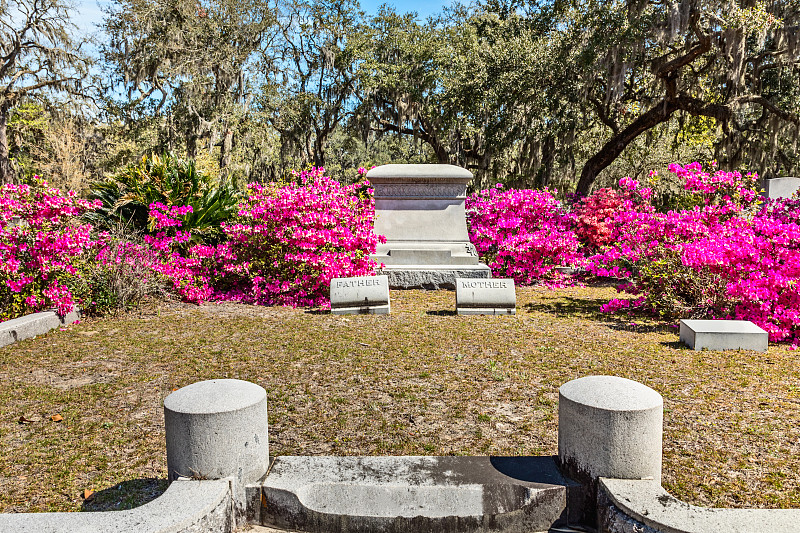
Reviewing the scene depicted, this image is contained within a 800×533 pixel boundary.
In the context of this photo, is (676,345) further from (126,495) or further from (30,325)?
(30,325)

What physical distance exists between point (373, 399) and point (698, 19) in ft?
38.0

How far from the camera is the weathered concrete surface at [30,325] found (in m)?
5.58

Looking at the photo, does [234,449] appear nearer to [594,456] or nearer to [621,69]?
[594,456]

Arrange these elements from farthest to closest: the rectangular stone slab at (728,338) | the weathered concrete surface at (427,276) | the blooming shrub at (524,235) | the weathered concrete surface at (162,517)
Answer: the blooming shrub at (524,235)
the weathered concrete surface at (427,276)
the rectangular stone slab at (728,338)
the weathered concrete surface at (162,517)

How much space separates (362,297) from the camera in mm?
7195

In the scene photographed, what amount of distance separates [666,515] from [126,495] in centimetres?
241

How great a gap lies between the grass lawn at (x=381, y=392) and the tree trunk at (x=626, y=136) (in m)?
9.60

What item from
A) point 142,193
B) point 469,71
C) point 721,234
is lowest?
point 721,234

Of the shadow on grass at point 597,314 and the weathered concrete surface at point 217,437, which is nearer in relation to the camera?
the weathered concrete surface at point 217,437

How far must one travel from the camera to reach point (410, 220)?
10.4 m

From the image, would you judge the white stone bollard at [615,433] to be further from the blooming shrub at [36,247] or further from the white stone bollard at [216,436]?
the blooming shrub at [36,247]

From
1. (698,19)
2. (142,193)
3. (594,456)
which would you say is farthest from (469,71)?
(594,456)

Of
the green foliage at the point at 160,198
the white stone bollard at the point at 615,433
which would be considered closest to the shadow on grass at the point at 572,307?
the white stone bollard at the point at 615,433

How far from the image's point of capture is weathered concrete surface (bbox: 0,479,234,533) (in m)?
2.06
